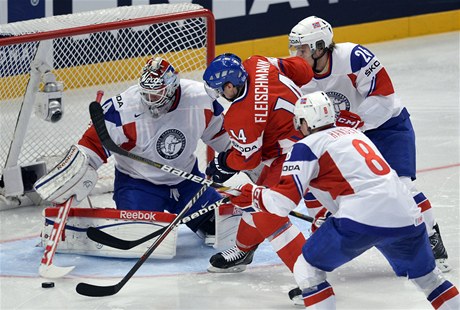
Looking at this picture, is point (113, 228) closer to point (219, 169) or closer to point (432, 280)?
point (219, 169)

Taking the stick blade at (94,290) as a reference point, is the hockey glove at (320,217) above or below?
above

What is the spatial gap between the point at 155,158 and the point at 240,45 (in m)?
3.69

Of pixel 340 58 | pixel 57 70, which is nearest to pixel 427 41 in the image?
pixel 57 70

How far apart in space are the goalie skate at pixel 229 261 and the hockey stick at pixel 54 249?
23.1 inches

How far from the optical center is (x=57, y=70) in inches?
248

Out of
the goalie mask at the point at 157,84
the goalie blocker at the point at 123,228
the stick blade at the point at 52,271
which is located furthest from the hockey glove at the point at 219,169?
the stick blade at the point at 52,271

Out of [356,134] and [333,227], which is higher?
[356,134]

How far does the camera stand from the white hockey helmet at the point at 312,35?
195 inches

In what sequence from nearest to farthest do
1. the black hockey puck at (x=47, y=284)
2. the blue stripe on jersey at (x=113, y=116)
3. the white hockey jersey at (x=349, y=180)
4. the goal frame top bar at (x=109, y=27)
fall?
the white hockey jersey at (x=349, y=180)
the black hockey puck at (x=47, y=284)
the blue stripe on jersey at (x=113, y=116)
the goal frame top bar at (x=109, y=27)

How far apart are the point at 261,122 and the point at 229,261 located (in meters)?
0.68

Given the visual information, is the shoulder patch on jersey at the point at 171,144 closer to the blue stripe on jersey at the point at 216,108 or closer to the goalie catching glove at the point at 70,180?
the blue stripe on jersey at the point at 216,108

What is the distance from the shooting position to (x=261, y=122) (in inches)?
180

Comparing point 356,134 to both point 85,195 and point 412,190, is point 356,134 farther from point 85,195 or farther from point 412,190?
point 85,195

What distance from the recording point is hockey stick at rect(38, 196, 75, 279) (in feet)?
16.1
